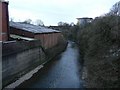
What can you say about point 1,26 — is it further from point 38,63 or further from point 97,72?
point 97,72

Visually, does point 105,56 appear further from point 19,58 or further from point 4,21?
point 4,21

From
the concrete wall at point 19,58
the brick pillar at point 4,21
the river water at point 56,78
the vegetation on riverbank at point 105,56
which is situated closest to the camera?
the vegetation on riverbank at point 105,56

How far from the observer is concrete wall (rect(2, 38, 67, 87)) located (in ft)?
65.5

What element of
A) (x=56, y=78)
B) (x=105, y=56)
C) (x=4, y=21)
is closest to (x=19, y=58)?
(x=56, y=78)

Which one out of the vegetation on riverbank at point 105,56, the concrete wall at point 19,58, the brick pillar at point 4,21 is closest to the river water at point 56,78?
the concrete wall at point 19,58

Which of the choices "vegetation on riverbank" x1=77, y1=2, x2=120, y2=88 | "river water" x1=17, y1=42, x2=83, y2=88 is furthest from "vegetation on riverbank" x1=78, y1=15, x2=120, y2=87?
"river water" x1=17, y1=42, x2=83, y2=88

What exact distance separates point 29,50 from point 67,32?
5485 centimetres

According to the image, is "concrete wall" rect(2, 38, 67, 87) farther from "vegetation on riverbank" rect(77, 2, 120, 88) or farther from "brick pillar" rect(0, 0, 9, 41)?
"vegetation on riverbank" rect(77, 2, 120, 88)

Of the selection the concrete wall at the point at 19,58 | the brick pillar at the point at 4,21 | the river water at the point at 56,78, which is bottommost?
the river water at the point at 56,78

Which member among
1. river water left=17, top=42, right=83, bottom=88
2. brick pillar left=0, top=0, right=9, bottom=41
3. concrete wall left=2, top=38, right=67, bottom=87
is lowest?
river water left=17, top=42, right=83, bottom=88

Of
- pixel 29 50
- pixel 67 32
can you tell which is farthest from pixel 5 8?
pixel 67 32

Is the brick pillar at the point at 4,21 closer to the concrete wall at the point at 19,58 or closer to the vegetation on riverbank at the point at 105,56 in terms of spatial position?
the concrete wall at the point at 19,58

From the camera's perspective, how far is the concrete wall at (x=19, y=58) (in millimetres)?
19969

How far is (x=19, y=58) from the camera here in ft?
78.0
